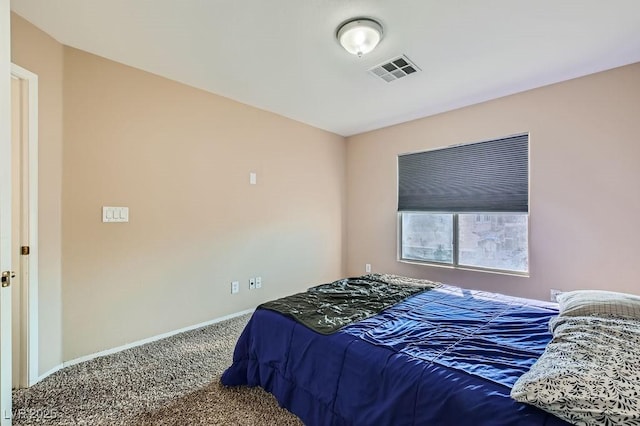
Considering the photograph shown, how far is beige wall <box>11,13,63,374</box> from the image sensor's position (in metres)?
2.04

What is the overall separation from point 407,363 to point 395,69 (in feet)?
7.75

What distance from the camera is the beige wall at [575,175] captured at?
8.14 feet

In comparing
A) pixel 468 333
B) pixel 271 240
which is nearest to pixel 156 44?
pixel 271 240

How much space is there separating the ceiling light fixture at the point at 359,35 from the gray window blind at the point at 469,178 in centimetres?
193

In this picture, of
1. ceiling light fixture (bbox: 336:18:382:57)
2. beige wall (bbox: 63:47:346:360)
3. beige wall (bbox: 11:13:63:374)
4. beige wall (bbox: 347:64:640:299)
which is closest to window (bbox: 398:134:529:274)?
beige wall (bbox: 347:64:640:299)

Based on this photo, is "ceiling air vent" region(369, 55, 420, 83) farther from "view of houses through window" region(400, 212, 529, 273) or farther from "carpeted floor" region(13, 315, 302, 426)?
"carpeted floor" region(13, 315, 302, 426)

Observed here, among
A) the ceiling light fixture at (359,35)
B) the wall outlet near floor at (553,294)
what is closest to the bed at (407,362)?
the wall outlet near floor at (553,294)

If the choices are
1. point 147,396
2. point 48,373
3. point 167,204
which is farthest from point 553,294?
point 48,373

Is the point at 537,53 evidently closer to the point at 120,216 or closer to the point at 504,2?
the point at 504,2

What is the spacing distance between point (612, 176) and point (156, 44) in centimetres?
395

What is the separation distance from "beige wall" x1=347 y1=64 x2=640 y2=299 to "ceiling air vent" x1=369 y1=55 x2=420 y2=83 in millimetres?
1170

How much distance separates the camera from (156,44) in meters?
2.23

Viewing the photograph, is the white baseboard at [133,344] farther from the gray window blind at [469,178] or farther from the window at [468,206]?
the gray window blind at [469,178]

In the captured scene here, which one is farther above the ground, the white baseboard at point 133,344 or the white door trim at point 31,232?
the white door trim at point 31,232
